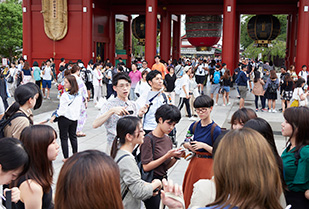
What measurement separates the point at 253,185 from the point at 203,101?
2.48 m

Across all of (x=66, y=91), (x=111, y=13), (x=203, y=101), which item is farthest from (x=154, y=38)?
(x=203, y=101)

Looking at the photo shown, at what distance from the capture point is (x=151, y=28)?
64.6 ft

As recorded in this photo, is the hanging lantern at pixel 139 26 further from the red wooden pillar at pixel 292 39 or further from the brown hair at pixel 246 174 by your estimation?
the brown hair at pixel 246 174

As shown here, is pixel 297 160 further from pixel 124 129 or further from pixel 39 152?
pixel 39 152

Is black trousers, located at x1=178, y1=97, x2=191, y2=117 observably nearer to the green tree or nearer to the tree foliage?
the green tree

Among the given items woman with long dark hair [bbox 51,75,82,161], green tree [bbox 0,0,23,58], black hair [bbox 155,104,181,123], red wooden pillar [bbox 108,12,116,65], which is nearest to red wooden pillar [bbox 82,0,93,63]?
red wooden pillar [bbox 108,12,116,65]

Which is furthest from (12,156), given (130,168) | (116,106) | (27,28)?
(27,28)

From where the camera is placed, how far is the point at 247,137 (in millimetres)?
2047

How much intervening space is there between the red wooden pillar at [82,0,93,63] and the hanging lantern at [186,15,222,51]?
772cm

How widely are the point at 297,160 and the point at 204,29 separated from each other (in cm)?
2249

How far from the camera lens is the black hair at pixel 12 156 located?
2373mm

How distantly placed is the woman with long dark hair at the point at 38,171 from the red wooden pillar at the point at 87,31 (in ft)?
59.5

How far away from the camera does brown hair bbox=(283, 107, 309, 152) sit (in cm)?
325

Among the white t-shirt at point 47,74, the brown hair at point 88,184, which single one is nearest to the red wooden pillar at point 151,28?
the white t-shirt at point 47,74
